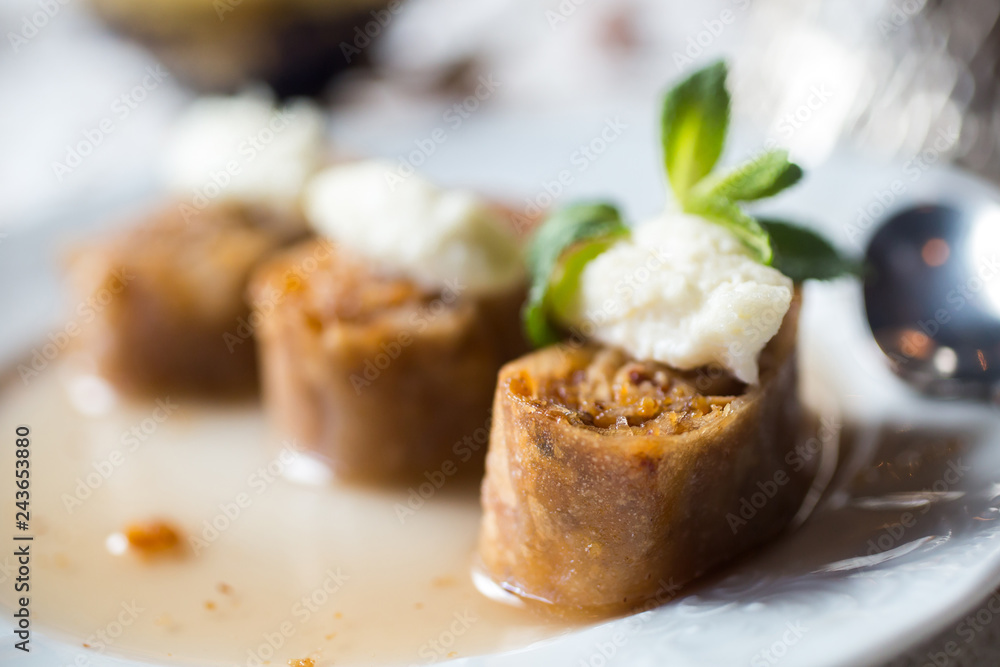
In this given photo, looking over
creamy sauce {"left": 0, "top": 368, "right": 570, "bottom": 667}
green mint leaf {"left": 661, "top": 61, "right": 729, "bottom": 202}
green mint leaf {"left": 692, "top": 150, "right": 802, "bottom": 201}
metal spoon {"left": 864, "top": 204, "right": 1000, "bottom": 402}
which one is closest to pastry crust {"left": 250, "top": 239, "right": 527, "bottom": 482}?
creamy sauce {"left": 0, "top": 368, "right": 570, "bottom": 667}

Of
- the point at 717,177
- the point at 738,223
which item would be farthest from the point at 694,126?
the point at 738,223

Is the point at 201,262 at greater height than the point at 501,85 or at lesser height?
lesser

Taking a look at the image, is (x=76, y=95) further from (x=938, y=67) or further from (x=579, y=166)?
(x=938, y=67)

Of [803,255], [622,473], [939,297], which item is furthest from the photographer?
[939,297]

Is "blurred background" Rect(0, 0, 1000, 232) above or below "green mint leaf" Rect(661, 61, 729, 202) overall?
→ above

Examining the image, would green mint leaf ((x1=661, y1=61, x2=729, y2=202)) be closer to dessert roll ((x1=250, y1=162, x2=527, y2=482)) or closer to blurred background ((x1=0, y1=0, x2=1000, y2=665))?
dessert roll ((x1=250, y1=162, x2=527, y2=482))

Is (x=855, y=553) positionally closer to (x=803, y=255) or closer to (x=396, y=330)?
(x=803, y=255)

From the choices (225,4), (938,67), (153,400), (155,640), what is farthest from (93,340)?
(938,67)
